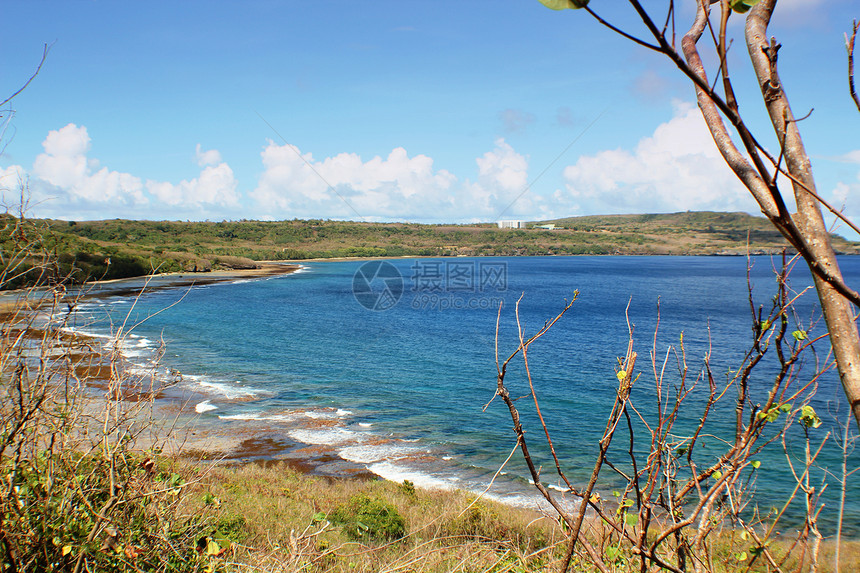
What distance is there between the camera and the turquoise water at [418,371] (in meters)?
14.3

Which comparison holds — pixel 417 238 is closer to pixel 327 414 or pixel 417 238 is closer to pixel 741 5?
pixel 327 414

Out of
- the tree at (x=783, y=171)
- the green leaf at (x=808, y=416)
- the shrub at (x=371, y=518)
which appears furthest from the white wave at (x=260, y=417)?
the tree at (x=783, y=171)

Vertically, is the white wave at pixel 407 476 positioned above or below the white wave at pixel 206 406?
below

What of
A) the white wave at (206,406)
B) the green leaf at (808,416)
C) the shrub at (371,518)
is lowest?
the white wave at (206,406)

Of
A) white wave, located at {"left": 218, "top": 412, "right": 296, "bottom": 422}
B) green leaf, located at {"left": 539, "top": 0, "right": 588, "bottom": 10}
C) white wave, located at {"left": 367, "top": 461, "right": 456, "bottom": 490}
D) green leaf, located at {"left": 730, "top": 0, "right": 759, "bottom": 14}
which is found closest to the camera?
green leaf, located at {"left": 539, "top": 0, "right": 588, "bottom": 10}

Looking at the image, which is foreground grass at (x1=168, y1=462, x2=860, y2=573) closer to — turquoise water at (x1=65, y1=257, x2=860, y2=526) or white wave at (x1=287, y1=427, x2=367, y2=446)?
turquoise water at (x1=65, y1=257, x2=860, y2=526)

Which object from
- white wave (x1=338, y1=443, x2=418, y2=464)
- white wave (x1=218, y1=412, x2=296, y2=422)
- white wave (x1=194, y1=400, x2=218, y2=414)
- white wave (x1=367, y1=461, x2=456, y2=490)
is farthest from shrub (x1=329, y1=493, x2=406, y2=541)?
white wave (x1=194, y1=400, x2=218, y2=414)

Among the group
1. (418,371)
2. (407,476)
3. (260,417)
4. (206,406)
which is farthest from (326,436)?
(418,371)

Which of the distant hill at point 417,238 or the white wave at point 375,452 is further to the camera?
the distant hill at point 417,238

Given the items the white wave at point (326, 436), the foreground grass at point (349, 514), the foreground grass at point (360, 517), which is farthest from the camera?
the white wave at point (326, 436)

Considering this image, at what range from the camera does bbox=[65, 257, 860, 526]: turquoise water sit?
14.3m

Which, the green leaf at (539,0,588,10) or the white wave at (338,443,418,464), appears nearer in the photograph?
the green leaf at (539,0,588,10)

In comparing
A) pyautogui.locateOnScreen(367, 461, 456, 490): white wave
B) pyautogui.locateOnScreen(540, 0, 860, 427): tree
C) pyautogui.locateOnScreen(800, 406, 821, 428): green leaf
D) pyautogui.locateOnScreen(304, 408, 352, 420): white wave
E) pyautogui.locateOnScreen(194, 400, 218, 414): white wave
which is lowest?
pyautogui.locateOnScreen(304, 408, 352, 420): white wave

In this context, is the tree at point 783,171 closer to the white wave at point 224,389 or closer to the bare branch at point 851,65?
the bare branch at point 851,65
